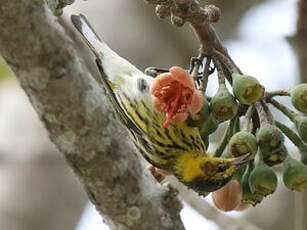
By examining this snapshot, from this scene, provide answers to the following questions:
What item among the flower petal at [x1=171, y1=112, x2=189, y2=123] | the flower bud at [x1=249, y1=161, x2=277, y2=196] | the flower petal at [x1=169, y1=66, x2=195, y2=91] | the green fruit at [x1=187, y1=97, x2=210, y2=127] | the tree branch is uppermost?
the flower petal at [x1=169, y1=66, x2=195, y2=91]

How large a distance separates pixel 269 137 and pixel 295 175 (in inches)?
6.9

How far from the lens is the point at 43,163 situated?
211 inches

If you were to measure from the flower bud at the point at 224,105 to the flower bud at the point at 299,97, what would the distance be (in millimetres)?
206

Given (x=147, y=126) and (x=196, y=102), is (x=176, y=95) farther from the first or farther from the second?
(x=147, y=126)

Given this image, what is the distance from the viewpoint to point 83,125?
9.32 ft

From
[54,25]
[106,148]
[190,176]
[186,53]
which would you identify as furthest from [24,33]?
[186,53]

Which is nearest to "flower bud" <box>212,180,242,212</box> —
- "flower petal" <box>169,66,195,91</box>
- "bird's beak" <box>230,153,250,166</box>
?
"bird's beak" <box>230,153,250,166</box>

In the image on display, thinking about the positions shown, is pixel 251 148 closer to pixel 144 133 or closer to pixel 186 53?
pixel 144 133

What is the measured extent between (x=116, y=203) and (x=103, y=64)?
1.68m

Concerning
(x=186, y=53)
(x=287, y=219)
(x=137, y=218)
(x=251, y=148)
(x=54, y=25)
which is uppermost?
(x=54, y=25)

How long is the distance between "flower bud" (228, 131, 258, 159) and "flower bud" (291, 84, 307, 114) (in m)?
0.20

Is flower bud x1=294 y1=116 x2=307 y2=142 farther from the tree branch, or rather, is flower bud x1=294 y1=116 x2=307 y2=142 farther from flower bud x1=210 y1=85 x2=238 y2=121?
the tree branch

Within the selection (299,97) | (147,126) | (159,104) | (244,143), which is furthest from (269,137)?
(147,126)

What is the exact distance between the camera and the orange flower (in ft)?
8.13
